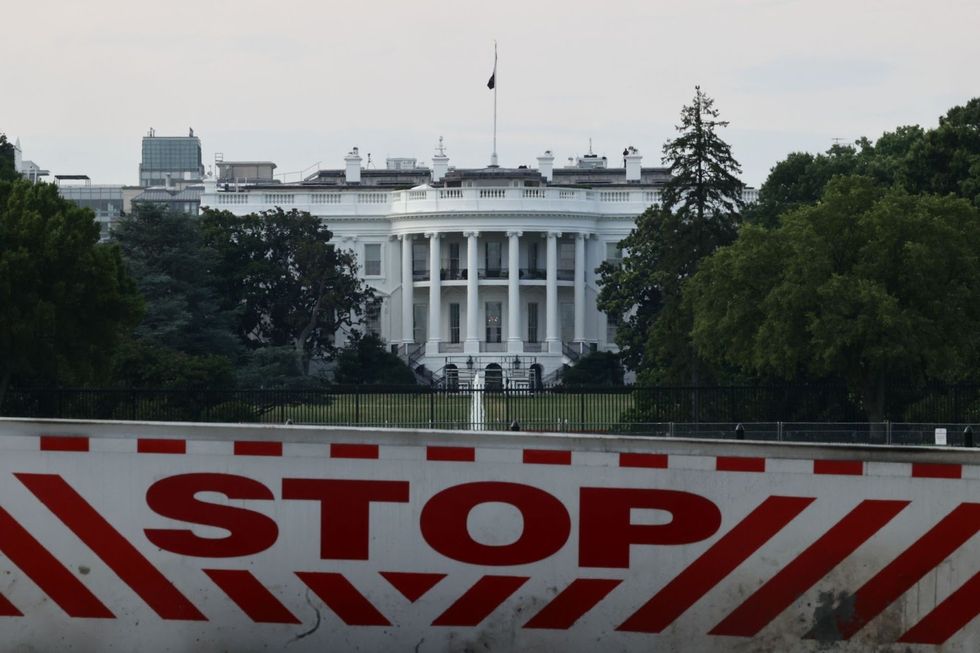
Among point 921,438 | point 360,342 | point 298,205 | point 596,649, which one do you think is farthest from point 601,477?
point 298,205

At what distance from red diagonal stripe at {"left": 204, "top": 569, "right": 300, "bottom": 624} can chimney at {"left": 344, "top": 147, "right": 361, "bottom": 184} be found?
12426cm

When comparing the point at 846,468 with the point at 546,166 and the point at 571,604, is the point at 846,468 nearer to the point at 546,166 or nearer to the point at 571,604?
the point at 571,604

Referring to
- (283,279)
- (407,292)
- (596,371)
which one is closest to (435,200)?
(407,292)

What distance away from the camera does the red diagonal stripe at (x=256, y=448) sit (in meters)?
13.1

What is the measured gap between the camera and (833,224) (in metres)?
57.2

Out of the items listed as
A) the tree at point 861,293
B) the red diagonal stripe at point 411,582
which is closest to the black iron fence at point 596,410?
the tree at point 861,293

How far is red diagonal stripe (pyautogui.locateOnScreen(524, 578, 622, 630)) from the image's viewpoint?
13094mm

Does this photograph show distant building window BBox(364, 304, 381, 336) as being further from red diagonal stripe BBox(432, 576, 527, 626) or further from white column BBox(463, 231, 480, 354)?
red diagonal stripe BBox(432, 576, 527, 626)

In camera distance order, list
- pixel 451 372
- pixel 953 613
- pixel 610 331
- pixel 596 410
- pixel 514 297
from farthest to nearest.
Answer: pixel 610 331 < pixel 514 297 < pixel 451 372 < pixel 596 410 < pixel 953 613

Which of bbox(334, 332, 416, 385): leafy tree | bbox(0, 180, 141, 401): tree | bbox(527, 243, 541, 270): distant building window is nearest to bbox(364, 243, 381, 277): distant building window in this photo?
bbox(527, 243, 541, 270): distant building window

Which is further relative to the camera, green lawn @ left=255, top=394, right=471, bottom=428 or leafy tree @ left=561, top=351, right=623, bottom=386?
leafy tree @ left=561, top=351, right=623, bottom=386

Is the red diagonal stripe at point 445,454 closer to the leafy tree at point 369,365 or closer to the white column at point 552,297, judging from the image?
the leafy tree at point 369,365

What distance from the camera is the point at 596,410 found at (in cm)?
5838

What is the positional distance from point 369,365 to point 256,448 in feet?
293
